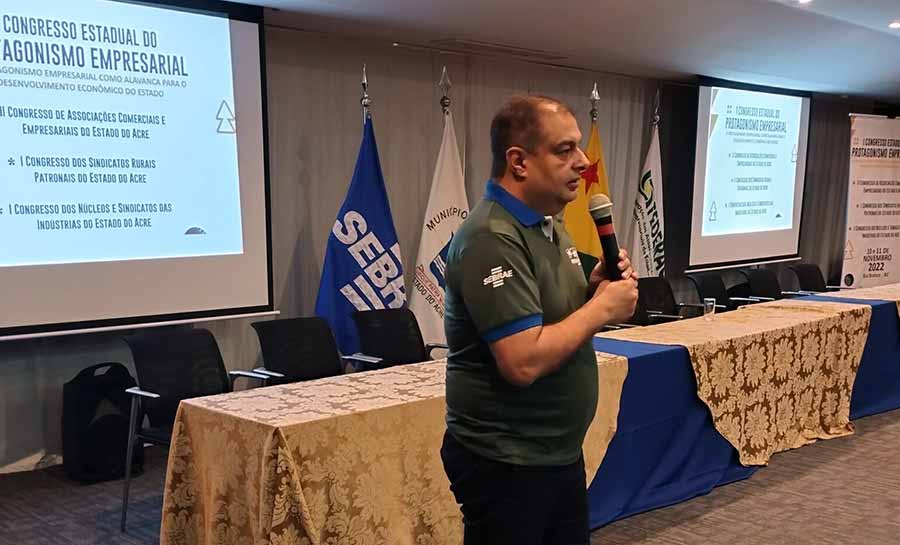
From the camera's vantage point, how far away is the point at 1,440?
3.83 metres

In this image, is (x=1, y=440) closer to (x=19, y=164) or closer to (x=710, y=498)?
(x=19, y=164)

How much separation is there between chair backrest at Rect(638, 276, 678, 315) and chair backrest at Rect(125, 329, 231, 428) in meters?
3.05

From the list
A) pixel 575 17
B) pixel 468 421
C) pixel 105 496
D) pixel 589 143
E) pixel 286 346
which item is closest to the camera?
pixel 468 421

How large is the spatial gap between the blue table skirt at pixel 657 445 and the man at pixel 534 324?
5.14 ft

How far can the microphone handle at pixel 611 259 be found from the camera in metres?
1.49

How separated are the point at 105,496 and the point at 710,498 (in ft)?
8.57

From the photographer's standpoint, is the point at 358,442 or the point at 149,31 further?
the point at 149,31

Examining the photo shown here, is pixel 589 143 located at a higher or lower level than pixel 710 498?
higher

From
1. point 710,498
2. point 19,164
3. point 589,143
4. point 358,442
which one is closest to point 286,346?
point 19,164

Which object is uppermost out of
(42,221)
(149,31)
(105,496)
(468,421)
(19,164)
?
(149,31)

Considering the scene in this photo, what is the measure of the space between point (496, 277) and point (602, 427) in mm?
1696

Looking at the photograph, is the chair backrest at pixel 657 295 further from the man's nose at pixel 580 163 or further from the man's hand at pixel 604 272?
the man's nose at pixel 580 163

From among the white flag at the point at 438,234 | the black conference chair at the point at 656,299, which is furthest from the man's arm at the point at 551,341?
the black conference chair at the point at 656,299

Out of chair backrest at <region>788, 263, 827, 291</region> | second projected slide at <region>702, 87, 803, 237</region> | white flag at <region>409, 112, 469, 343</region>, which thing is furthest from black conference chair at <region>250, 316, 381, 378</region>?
chair backrest at <region>788, 263, 827, 291</region>
